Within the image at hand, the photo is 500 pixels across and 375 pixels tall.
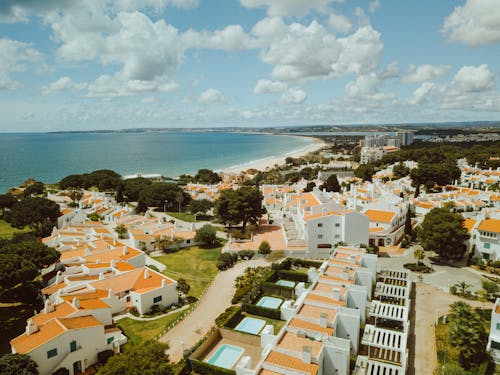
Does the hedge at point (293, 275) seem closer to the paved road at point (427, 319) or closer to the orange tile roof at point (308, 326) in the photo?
the paved road at point (427, 319)

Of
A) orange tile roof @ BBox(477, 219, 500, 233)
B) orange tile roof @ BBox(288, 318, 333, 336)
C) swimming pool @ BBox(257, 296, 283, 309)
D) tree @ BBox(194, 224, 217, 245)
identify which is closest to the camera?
orange tile roof @ BBox(288, 318, 333, 336)

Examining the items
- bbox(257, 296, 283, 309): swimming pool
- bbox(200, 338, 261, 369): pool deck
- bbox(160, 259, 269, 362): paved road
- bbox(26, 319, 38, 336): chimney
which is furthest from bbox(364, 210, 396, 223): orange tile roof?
bbox(26, 319, 38, 336): chimney

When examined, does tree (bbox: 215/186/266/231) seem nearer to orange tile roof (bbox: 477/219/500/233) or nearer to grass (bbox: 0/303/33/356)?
grass (bbox: 0/303/33/356)

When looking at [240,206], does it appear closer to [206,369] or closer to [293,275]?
[293,275]

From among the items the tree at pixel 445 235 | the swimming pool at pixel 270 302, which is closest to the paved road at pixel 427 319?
the tree at pixel 445 235

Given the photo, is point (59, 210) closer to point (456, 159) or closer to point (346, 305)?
point (346, 305)

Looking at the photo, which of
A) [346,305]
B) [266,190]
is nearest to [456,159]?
[266,190]
